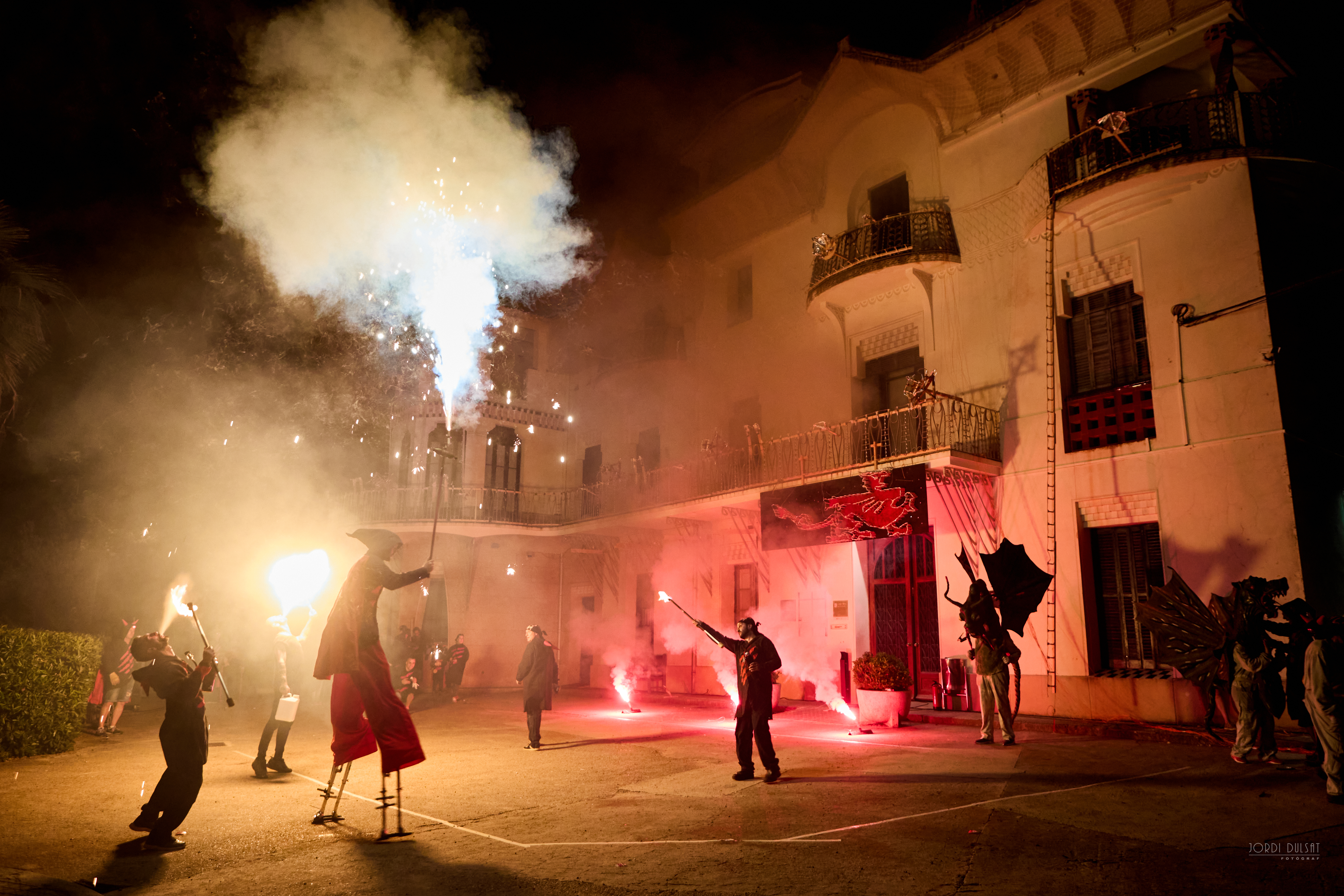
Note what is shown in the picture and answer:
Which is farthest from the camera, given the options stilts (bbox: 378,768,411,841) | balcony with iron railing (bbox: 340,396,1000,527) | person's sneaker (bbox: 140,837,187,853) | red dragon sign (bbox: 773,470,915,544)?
balcony with iron railing (bbox: 340,396,1000,527)

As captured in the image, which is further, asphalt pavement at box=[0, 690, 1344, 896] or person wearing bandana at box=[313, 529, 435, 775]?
person wearing bandana at box=[313, 529, 435, 775]

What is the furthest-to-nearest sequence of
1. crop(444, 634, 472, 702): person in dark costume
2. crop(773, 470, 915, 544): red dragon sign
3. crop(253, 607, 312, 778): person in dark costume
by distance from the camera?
1. crop(444, 634, 472, 702): person in dark costume
2. crop(773, 470, 915, 544): red dragon sign
3. crop(253, 607, 312, 778): person in dark costume

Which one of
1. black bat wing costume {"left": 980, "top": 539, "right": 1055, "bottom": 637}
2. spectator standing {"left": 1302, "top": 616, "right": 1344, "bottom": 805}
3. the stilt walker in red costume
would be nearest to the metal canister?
black bat wing costume {"left": 980, "top": 539, "right": 1055, "bottom": 637}

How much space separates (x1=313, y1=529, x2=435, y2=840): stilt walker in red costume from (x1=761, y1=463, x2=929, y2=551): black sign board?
9.40m

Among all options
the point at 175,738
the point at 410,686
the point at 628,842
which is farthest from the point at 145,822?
the point at 410,686

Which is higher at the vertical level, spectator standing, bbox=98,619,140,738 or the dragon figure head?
the dragon figure head

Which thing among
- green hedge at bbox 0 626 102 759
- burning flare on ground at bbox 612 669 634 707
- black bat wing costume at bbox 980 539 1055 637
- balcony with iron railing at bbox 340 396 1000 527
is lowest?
burning flare on ground at bbox 612 669 634 707

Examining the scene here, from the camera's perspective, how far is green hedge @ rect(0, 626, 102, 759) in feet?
30.9

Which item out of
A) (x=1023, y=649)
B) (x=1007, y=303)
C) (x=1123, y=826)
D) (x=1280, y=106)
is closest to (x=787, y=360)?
(x=1007, y=303)

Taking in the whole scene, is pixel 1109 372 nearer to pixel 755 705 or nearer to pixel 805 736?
pixel 805 736

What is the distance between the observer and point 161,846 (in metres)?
5.59

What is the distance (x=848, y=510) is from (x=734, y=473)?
409cm

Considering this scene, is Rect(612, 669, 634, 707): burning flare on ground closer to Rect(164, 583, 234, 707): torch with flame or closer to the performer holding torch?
the performer holding torch

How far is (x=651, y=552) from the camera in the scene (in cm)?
2103
